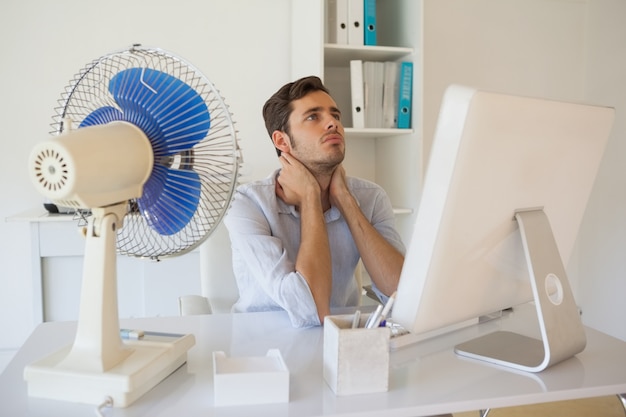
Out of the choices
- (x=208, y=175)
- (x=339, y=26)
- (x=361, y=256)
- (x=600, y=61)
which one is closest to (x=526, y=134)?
(x=208, y=175)

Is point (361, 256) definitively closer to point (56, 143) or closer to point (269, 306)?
point (269, 306)

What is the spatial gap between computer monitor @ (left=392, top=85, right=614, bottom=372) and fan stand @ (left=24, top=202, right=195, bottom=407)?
0.41m

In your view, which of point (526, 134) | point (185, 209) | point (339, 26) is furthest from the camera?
point (339, 26)

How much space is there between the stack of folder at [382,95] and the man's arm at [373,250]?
3.12 feet

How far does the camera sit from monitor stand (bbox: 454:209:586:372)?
953mm

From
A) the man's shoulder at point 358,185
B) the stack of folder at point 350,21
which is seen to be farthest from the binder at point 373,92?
the man's shoulder at point 358,185

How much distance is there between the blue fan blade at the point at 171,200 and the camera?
0.96m

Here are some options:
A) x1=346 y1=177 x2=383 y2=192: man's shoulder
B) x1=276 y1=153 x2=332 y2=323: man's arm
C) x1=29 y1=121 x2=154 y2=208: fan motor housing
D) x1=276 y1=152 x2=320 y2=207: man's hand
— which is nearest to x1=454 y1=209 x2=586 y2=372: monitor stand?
x1=276 y1=153 x2=332 y2=323: man's arm

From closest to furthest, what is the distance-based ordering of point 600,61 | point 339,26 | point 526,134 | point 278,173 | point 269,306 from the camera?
point 526,134 < point 269,306 < point 278,173 < point 339,26 < point 600,61

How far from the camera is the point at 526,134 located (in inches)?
34.3

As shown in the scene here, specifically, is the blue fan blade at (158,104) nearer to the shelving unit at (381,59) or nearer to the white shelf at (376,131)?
the shelving unit at (381,59)

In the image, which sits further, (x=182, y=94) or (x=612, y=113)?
(x=612, y=113)

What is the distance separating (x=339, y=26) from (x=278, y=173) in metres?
1.01

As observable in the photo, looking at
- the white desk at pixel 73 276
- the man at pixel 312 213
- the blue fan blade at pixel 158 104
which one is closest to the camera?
the blue fan blade at pixel 158 104
